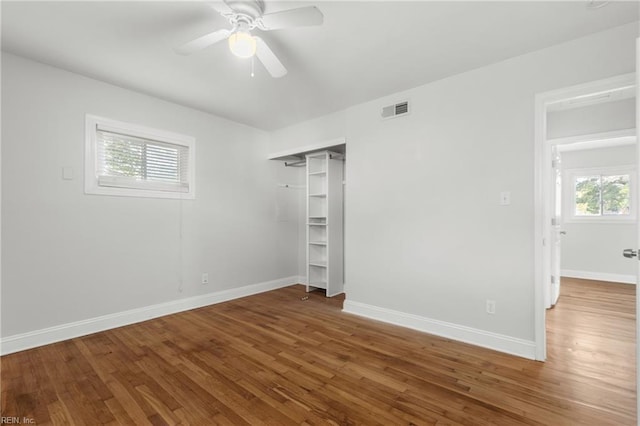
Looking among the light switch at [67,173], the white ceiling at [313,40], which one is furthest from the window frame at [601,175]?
the light switch at [67,173]

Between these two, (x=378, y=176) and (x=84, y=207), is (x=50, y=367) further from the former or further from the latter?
(x=378, y=176)

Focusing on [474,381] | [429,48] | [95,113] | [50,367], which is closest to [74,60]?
[95,113]

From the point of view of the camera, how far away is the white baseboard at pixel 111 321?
2537 millimetres

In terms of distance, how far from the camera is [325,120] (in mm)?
4039

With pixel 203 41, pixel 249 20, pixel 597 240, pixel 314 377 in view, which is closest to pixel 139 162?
pixel 203 41

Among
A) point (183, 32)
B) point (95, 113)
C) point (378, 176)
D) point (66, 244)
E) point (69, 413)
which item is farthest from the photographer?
point (378, 176)

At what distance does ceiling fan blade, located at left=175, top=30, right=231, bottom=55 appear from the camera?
6.15ft

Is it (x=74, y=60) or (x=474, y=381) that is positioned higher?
(x=74, y=60)

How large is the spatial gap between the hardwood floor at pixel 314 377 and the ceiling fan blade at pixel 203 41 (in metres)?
2.42

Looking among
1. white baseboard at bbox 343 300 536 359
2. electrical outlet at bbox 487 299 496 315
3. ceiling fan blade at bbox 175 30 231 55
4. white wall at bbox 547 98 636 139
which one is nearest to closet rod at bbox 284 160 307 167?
white baseboard at bbox 343 300 536 359

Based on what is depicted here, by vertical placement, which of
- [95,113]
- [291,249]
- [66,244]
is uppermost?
[95,113]

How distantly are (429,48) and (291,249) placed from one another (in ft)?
12.1

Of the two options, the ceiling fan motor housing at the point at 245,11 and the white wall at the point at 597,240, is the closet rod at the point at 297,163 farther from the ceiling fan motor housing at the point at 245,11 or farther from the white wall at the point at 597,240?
the white wall at the point at 597,240

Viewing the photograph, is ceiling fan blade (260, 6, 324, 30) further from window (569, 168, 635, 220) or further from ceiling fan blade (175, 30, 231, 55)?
window (569, 168, 635, 220)
